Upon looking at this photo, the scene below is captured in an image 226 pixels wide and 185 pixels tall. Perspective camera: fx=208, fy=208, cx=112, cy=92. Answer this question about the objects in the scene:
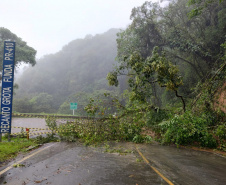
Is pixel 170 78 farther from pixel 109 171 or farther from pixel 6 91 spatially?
pixel 6 91

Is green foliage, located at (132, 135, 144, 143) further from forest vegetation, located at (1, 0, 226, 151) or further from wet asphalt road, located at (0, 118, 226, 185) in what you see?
wet asphalt road, located at (0, 118, 226, 185)

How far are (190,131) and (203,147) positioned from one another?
3.40 feet

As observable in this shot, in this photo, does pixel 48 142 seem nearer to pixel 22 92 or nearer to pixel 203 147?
pixel 203 147

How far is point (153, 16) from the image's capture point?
23.1m

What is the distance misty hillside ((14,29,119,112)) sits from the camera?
223 ft

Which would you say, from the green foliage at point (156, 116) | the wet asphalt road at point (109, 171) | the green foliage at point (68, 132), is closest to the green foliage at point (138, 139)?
the green foliage at point (156, 116)

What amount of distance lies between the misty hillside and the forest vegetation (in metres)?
13.5

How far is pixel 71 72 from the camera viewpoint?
253 ft

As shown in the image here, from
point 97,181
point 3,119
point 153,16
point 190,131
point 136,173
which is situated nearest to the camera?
point 97,181

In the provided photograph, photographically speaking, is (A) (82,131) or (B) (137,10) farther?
(B) (137,10)

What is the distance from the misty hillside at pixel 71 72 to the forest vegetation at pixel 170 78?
13519 millimetres

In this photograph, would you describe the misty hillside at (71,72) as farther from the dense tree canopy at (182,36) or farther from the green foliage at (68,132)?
the green foliage at (68,132)

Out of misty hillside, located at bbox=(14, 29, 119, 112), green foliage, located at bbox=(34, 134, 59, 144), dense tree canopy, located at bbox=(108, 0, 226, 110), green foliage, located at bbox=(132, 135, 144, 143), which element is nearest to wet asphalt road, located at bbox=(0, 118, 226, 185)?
green foliage, located at bbox=(34, 134, 59, 144)

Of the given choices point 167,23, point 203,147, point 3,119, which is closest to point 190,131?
point 203,147
